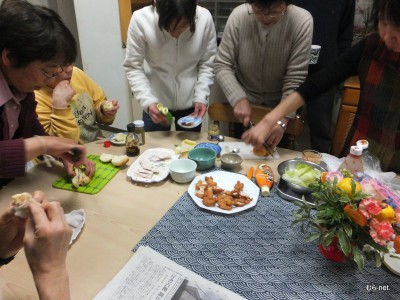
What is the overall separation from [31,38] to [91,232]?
64cm

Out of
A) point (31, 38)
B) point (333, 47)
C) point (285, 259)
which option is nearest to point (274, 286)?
point (285, 259)

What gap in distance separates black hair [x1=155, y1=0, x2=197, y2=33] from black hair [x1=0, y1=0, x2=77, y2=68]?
1.98 feet

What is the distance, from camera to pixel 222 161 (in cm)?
138

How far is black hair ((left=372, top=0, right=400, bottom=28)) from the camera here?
38.6 inches

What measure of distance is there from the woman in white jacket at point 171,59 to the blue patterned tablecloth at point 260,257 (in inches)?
29.4

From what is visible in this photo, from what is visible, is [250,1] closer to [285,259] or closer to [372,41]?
[372,41]

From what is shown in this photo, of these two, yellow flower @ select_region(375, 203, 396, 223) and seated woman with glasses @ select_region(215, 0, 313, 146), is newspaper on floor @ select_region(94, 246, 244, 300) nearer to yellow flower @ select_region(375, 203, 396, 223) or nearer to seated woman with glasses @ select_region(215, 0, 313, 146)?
yellow flower @ select_region(375, 203, 396, 223)

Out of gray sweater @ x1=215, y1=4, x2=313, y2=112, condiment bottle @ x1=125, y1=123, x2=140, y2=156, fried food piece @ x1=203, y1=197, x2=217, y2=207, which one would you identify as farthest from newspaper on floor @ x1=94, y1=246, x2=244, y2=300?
gray sweater @ x1=215, y1=4, x2=313, y2=112

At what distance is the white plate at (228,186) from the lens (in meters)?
1.13

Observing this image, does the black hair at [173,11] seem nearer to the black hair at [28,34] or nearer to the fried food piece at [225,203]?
the black hair at [28,34]

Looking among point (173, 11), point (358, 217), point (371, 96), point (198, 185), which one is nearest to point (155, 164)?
point (198, 185)

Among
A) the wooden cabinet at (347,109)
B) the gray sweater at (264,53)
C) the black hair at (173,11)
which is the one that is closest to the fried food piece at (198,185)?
the gray sweater at (264,53)

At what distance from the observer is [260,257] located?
941mm

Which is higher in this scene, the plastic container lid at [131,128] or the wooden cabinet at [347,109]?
the plastic container lid at [131,128]
